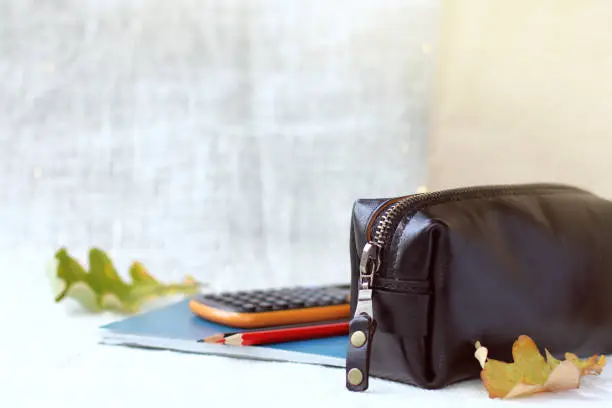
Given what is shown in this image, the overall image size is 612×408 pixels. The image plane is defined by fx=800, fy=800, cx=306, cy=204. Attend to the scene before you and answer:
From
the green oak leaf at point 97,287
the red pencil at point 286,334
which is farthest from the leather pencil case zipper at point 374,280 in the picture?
the green oak leaf at point 97,287

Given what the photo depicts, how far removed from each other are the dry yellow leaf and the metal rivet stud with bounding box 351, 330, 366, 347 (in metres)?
0.10

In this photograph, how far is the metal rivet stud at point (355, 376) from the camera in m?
0.68

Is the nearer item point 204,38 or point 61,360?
point 61,360

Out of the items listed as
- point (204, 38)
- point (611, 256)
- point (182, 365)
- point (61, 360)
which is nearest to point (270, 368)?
point (182, 365)

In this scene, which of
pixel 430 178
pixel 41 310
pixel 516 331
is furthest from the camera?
pixel 430 178

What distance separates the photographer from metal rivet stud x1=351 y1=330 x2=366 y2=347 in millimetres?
687

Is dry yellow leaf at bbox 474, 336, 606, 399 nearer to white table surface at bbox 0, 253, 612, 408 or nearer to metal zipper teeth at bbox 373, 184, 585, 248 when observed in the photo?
white table surface at bbox 0, 253, 612, 408

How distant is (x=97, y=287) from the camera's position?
114 centimetres

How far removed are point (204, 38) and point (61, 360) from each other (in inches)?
28.2

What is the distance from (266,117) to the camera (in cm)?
138

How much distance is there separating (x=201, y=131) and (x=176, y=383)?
0.72 m

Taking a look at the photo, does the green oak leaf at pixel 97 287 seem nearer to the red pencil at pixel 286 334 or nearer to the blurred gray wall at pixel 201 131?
the blurred gray wall at pixel 201 131

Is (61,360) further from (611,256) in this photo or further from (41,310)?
(611,256)

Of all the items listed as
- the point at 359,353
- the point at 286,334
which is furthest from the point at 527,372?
the point at 286,334
